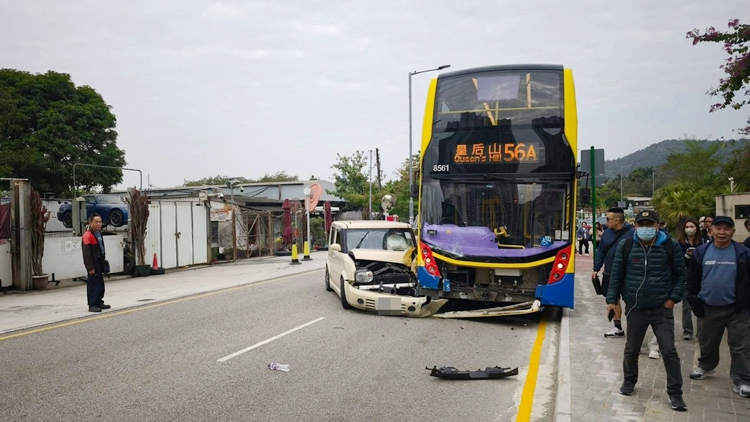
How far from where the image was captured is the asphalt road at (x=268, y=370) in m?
5.30

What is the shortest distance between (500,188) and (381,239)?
10.2 feet

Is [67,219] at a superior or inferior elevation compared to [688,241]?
superior

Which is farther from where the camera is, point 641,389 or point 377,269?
point 377,269

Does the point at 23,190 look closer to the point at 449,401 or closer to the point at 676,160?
the point at 449,401

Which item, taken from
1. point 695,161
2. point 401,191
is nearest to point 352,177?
point 401,191

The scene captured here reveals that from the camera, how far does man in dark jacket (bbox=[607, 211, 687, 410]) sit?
5.28 m

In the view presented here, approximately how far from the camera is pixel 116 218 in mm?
21844

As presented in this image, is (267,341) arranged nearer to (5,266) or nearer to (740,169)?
(5,266)

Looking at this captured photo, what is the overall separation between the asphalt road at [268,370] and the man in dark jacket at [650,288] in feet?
3.60

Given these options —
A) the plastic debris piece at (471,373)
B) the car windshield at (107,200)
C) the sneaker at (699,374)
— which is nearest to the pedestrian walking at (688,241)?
the sneaker at (699,374)

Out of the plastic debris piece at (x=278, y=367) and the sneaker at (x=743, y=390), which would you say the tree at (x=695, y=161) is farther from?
the plastic debris piece at (x=278, y=367)

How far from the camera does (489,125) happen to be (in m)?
10.2

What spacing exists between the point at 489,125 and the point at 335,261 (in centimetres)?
432

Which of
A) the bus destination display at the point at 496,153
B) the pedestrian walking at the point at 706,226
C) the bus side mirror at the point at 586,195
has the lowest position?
the pedestrian walking at the point at 706,226
